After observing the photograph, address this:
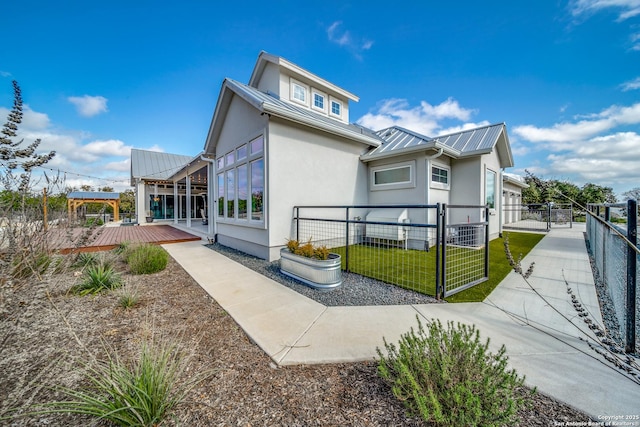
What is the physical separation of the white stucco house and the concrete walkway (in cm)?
279

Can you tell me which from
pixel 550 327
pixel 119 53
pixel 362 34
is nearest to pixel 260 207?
pixel 550 327

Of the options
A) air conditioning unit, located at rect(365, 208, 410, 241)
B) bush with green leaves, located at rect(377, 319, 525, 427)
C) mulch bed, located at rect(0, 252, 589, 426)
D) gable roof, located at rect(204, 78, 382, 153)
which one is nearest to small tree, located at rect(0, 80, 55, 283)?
mulch bed, located at rect(0, 252, 589, 426)

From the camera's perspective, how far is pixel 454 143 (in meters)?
9.71

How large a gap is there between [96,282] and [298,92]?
893 cm

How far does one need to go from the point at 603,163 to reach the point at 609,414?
84.3 inches

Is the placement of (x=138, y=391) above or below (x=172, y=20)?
below

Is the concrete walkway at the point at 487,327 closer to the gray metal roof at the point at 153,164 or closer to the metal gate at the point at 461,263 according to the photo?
the metal gate at the point at 461,263

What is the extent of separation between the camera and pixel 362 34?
30.8 feet

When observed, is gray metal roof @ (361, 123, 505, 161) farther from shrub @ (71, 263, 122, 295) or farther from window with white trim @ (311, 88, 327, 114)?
shrub @ (71, 263, 122, 295)

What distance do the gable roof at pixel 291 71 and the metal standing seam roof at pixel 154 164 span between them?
9175 millimetres

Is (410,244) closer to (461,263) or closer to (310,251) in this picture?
(461,263)

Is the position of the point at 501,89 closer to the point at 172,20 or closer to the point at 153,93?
the point at 172,20

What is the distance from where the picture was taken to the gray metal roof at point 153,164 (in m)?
17.6

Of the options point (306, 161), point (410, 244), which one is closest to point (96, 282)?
point (306, 161)
